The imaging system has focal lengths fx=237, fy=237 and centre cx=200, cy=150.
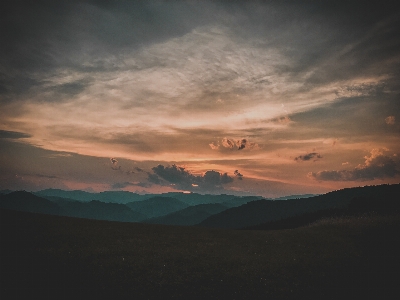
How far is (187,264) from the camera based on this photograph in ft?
61.8

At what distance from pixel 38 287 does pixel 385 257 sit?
27.8 m

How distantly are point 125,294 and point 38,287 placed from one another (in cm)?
541

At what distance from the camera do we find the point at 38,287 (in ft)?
47.7

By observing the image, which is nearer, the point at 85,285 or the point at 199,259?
the point at 85,285

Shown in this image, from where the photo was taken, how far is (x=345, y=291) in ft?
54.3

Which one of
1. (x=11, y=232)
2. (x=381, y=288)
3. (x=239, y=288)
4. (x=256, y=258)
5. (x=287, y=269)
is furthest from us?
(x=11, y=232)

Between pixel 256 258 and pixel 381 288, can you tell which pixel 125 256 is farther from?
pixel 381 288

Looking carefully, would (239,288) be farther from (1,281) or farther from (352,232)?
(352,232)

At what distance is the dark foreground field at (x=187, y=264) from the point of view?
15094 millimetres

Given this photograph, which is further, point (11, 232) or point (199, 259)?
point (11, 232)

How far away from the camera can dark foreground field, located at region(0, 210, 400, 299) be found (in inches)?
594

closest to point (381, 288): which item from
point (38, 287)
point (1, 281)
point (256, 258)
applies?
point (256, 258)

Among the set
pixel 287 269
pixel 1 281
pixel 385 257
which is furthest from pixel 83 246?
Result: pixel 385 257

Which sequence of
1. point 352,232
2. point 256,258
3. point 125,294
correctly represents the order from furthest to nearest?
point 352,232
point 256,258
point 125,294
